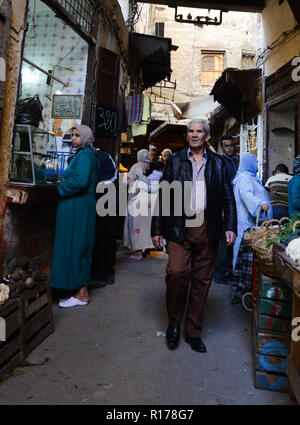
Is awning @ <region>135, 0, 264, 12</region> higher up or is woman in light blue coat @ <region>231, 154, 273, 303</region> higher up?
awning @ <region>135, 0, 264, 12</region>

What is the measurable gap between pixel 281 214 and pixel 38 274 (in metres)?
4.05

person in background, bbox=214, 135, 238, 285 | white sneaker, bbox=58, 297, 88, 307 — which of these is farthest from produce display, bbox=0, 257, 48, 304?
person in background, bbox=214, 135, 238, 285

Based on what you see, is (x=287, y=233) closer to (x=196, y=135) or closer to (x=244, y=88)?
(x=196, y=135)

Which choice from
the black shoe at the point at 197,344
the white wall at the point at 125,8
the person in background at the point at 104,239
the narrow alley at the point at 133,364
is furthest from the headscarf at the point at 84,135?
the white wall at the point at 125,8

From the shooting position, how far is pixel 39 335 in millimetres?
2971

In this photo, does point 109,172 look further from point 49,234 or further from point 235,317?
point 235,317

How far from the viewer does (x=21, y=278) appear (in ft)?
9.39

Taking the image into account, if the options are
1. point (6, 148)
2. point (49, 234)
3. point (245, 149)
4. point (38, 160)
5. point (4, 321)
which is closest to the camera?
point (4, 321)

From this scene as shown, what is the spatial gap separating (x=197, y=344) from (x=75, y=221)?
1.84 metres

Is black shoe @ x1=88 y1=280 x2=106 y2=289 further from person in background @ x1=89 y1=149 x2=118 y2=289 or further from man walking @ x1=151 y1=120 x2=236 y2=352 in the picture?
man walking @ x1=151 y1=120 x2=236 y2=352

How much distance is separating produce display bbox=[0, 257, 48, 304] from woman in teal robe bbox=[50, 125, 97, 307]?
574 millimetres

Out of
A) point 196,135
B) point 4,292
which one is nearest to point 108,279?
point 4,292

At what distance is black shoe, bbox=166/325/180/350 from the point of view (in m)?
A: 2.98

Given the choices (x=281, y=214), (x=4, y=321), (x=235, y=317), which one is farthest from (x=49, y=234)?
(x=281, y=214)
